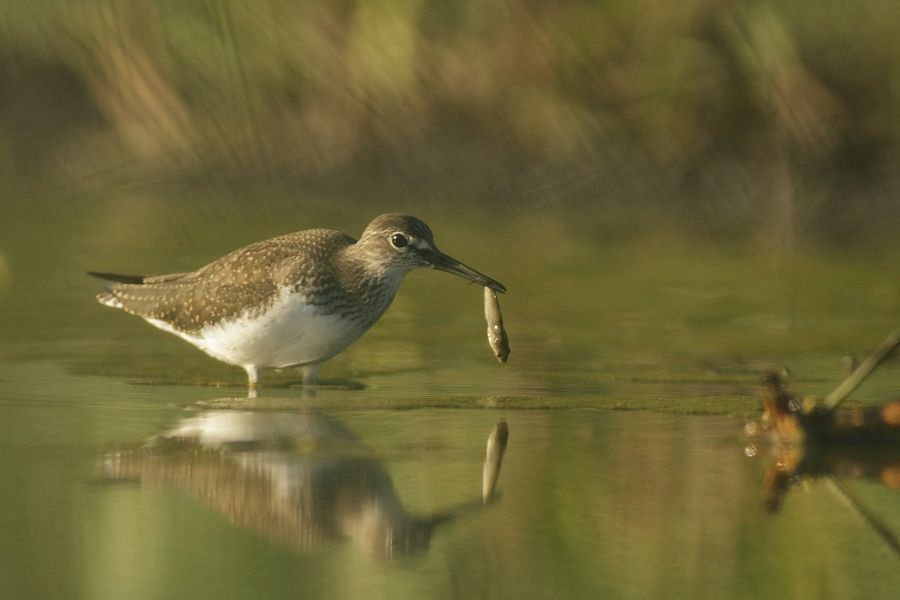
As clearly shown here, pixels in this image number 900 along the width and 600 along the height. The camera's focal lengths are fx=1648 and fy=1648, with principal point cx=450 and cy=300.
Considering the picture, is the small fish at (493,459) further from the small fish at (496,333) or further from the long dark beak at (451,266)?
the long dark beak at (451,266)

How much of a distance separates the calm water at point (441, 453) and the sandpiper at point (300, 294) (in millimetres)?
202

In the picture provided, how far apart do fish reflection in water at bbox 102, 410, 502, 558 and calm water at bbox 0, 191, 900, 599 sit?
1 centimetres

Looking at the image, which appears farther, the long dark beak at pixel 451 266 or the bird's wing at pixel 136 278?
the bird's wing at pixel 136 278

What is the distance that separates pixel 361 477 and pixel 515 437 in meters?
0.90

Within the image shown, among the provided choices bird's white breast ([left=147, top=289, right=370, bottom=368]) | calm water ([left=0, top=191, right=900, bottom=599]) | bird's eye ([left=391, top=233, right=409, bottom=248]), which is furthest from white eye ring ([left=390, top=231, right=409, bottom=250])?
calm water ([left=0, top=191, right=900, bottom=599])

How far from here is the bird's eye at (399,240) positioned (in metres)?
7.73

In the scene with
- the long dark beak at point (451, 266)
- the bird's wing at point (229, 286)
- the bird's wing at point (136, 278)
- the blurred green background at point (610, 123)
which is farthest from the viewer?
the blurred green background at point (610, 123)

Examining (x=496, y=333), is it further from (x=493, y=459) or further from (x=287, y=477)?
(x=287, y=477)

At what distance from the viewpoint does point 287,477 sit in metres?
5.52

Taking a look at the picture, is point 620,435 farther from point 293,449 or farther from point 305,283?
point 305,283

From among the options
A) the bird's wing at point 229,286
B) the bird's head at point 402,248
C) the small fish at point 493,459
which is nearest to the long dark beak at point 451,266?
the bird's head at point 402,248

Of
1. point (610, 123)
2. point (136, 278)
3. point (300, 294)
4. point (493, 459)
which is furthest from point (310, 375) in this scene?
point (610, 123)

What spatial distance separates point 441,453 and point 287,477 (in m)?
0.69

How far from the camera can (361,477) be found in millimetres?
5555
